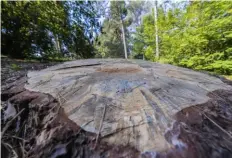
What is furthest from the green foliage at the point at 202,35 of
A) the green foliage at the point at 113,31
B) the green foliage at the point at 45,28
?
the green foliage at the point at 113,31

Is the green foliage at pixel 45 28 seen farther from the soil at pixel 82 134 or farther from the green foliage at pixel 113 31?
the green foliage at pixel 113 31

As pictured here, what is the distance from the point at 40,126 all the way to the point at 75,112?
0.56ft

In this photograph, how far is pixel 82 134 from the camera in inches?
27.0

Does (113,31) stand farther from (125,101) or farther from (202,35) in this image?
(125,101)

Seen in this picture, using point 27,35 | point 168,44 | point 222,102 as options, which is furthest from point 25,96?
point 168,44

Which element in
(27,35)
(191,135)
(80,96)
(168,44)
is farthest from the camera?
(168,44)

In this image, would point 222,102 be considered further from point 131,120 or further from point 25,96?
point 25,96

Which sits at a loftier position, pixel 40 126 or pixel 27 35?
pixel 27 35

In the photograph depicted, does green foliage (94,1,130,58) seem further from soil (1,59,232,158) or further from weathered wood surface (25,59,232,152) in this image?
soil (1,59,232,158)

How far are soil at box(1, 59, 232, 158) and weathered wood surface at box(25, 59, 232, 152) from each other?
0.10 ft

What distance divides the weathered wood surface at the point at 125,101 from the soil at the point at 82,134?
30 mm

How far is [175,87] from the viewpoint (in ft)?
3.46

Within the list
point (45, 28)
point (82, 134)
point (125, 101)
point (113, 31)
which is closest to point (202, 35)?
point (45, 28)

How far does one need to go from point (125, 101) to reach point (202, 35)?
4262 mm
